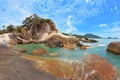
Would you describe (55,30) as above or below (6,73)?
above

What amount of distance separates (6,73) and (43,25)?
6509 centimetres

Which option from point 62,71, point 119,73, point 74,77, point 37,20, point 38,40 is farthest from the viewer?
point 37,20

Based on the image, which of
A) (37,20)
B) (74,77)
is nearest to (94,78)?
(74,77)

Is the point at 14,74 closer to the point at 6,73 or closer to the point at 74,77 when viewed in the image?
Result: the point at 6,73

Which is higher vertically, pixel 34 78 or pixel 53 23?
pixel 53 23

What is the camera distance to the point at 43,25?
78.2 m

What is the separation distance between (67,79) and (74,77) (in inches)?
36.6

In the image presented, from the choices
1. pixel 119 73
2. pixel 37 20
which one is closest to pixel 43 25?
pixel 37 20

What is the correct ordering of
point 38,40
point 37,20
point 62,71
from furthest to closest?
point 37,20 < point 38,40 < point 62,71

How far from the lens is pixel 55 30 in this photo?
75.8m

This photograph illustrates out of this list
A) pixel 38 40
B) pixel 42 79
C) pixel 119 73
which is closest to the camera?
pixel 42 79

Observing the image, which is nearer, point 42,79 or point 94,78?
point 42,79

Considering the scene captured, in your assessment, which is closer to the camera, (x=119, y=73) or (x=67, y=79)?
(x=67, y=79)

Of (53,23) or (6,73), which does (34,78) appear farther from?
(53,23)
